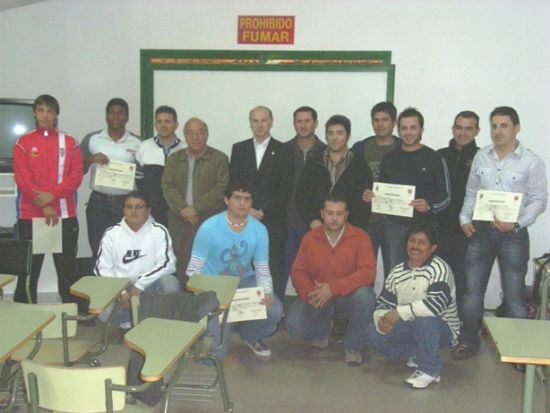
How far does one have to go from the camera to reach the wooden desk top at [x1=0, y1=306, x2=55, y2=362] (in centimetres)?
223

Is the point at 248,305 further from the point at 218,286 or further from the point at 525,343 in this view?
the point at 525,343

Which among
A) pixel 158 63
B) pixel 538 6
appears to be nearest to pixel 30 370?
pixel 158 63

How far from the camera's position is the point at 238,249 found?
397cm

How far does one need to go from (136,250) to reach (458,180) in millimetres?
2299

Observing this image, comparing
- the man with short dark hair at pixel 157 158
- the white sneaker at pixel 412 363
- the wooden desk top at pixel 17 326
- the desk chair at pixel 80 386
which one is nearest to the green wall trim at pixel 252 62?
the man with short dark hair at pixel 157 158

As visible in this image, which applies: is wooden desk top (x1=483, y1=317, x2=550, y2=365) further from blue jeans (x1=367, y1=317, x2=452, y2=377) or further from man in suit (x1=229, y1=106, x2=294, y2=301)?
man in suit (x1=229, y1=106, x2=294, y2=301)

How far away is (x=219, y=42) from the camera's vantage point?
553cm

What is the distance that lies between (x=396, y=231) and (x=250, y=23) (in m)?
2.48

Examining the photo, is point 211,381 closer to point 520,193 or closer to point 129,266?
point 129,266

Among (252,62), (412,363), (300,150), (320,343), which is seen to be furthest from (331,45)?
(412,363)

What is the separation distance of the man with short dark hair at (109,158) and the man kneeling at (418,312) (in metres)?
2.20

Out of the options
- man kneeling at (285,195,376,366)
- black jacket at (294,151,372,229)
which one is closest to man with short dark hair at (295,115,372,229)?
black jacket at (294,151,372,229)

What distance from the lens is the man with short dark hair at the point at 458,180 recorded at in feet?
14.0

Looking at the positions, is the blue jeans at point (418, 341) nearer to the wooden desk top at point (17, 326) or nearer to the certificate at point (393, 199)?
the certificate at point (393, 199)
